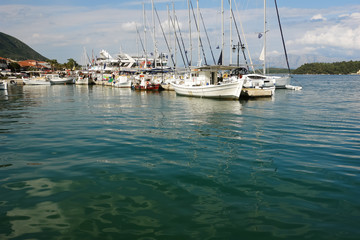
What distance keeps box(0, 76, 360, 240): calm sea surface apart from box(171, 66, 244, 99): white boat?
642 inches

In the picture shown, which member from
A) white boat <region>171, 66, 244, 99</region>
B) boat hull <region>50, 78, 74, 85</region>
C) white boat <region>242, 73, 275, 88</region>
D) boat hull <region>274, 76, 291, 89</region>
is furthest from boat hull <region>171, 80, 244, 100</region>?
boat hull <region>50, 78, 74, 85</region>

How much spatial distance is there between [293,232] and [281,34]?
4956 cm

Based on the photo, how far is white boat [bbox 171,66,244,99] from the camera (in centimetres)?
2925

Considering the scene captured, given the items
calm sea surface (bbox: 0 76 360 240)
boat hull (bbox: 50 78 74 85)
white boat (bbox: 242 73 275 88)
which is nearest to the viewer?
calm sea surface (bbox: 0 76 360 240)

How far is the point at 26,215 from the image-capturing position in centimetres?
534

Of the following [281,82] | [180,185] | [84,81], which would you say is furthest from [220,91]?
[84,81]

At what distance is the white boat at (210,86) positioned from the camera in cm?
2925

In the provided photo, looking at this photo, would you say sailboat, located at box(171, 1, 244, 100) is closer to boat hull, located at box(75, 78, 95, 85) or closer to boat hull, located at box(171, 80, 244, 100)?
boat hull, located at box(171, 80, 244, 100)

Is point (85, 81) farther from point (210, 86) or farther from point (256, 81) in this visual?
point (210, 86)

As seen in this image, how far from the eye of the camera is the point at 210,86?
30.5 meters

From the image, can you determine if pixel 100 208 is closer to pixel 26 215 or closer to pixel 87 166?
pixel 26 215

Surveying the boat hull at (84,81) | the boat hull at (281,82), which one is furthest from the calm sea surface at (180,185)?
the boat hull at (84,81)

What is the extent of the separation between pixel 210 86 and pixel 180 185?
2461 centimetres

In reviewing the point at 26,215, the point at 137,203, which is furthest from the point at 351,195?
the point at 26,215
